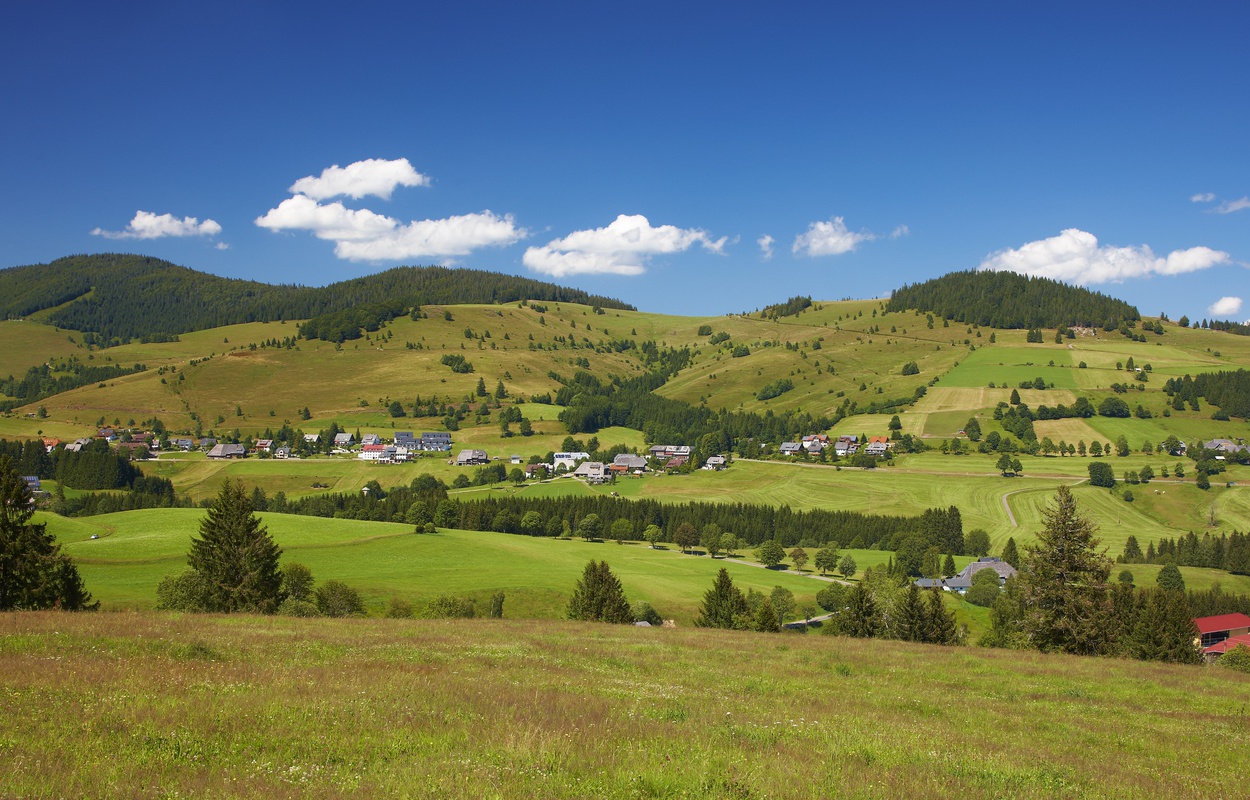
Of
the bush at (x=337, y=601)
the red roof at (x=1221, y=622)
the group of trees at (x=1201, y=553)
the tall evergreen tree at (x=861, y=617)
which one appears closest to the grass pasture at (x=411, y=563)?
the bush at (x=337, y=601)

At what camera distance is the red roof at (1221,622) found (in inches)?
3324

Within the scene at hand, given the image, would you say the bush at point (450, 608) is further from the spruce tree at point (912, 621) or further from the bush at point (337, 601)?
the spruce tree at point (912, 621)

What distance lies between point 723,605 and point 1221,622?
227 feet

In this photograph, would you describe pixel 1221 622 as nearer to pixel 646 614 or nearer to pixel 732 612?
pixel 732 612

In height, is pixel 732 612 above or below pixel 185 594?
below

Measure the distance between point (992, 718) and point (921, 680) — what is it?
601cm

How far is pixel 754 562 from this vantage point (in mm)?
114688

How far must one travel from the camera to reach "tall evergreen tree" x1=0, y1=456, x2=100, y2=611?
35344 mm

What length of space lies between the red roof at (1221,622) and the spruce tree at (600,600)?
7230 centimetres

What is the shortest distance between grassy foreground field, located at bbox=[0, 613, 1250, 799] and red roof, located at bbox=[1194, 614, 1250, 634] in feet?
256

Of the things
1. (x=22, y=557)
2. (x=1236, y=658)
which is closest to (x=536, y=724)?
(x=22, y=557)

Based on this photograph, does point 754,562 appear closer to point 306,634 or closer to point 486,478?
point 486,478

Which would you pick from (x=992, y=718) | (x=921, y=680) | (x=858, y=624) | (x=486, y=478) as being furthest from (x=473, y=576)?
(x=486, y=478)

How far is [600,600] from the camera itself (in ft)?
174
